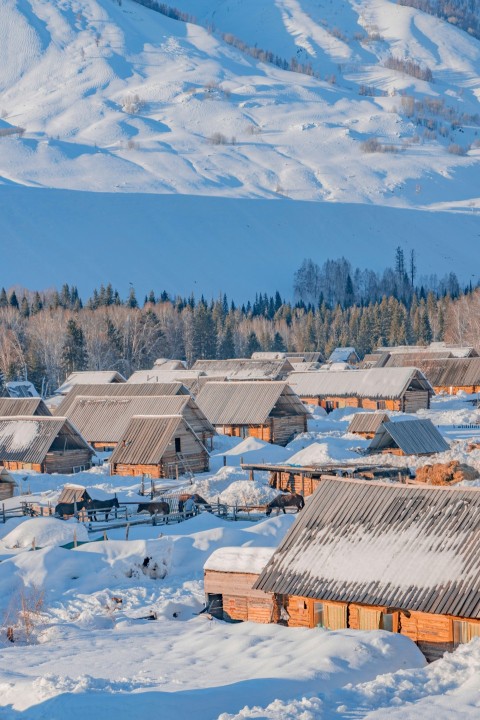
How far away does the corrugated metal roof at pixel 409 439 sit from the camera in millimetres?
42500

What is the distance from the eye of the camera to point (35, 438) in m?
44.8

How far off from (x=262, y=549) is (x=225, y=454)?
2602 centimetres

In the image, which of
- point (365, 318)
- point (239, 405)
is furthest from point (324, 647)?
point (365, 318)

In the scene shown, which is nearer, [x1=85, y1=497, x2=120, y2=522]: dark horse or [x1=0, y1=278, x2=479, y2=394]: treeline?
[x1=85, y1=497, x2=120, y2=522]: dark horse

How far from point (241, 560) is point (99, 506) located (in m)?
13.5

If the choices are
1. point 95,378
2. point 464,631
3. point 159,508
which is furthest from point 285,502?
point 95,378

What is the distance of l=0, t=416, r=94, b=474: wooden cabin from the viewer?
44.1 metres

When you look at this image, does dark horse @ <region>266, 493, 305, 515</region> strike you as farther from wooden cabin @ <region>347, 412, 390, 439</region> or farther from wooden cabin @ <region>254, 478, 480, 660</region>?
wooden cabin @ <region>347, 412, 390, 439</region>

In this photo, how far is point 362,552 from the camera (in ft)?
62.3

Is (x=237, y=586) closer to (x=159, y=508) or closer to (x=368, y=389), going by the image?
(x=159, y=508)

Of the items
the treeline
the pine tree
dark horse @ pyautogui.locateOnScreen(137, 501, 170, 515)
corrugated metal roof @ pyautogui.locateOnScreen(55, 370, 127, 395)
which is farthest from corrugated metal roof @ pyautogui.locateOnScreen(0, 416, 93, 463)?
the pine tree

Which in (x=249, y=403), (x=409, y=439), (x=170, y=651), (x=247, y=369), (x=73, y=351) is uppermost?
(x=73, y=351)

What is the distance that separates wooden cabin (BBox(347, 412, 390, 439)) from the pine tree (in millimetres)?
41206

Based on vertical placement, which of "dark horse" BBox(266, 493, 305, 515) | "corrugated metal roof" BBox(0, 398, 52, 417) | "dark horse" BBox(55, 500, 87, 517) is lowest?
"dark horse" BBox(55, 500, 87, 517)
